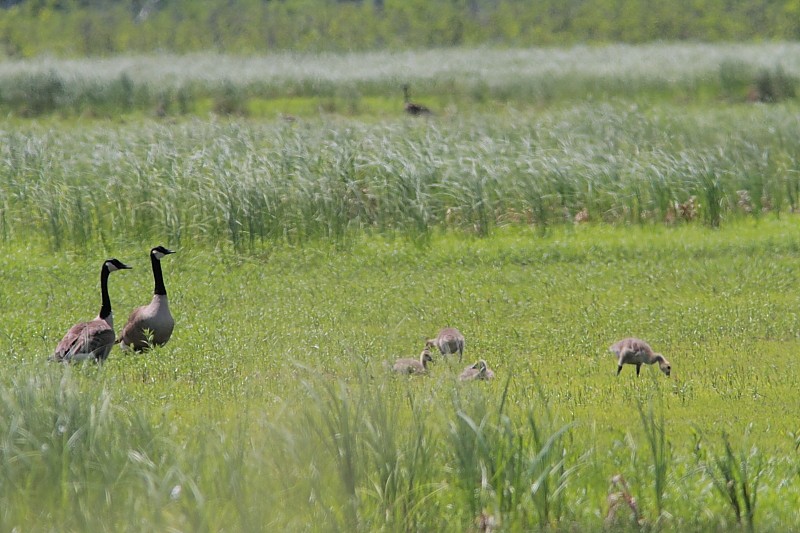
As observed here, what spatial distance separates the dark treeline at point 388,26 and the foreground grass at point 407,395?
4750 cm

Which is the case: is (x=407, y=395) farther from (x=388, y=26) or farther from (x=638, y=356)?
(x=388, y=26)

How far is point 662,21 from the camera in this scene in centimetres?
6481

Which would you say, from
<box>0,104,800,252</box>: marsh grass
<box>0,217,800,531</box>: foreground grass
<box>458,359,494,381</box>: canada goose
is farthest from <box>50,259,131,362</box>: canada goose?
<box>0,104,800,252</box>: marsh grass

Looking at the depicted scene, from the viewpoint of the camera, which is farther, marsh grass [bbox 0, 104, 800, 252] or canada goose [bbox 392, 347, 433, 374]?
marsh grass [bbox 0, 104, 800, 252]

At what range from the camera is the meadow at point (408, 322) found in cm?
648

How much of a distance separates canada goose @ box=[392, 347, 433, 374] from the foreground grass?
45cm

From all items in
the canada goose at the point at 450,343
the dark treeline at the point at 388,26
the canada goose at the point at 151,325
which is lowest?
the canada goose at the point at 450,343

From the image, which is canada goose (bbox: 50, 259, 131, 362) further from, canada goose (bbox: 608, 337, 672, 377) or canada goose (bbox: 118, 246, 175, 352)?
canada goose (bbox: 608, 337, 672, 377)

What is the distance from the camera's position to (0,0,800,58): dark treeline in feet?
211

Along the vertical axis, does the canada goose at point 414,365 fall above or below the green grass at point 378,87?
below

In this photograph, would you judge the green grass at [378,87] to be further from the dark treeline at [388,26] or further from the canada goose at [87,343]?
the dark treeline at [388,26]

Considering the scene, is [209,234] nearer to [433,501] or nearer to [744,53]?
[433,501]

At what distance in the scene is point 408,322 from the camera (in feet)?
38.9

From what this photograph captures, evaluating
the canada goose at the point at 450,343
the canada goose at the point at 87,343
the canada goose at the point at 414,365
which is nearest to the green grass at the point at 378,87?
the canada goose at the point at 450,343
